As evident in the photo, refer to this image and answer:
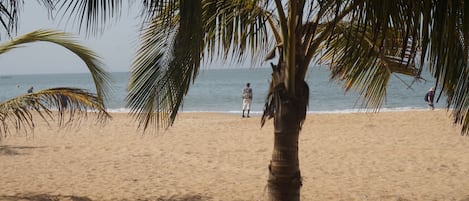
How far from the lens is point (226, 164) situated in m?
8.66

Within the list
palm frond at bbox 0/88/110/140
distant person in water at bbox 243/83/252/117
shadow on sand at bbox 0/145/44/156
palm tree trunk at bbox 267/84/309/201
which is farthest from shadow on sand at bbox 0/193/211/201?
distant person in water at bbox 243/83/252/117

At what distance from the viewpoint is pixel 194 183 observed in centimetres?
714

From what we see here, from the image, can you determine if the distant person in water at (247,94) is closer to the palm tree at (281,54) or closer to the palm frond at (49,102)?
the palm frond at (49,102)

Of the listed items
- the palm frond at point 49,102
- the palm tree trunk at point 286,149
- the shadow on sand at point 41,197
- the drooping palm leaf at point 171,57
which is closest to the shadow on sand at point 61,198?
the shadow on sand at point 41,197

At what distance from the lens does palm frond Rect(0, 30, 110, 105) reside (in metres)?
4.92

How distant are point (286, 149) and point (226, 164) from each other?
17.1 ft

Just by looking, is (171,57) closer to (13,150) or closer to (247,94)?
(13,150)

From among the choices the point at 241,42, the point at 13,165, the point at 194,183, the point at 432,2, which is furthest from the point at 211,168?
the point at 432,2

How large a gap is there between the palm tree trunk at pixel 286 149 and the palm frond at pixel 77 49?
2.34 m

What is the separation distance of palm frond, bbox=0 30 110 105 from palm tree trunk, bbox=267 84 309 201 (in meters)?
2.34

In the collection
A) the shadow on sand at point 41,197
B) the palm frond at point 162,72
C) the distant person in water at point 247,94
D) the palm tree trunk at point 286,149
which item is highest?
the palm frond at point 162,72

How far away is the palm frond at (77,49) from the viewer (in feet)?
16.1

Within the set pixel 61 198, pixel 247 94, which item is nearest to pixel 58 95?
pixel 61 198

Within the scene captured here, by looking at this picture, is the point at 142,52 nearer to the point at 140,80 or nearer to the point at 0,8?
the point at 140,80
